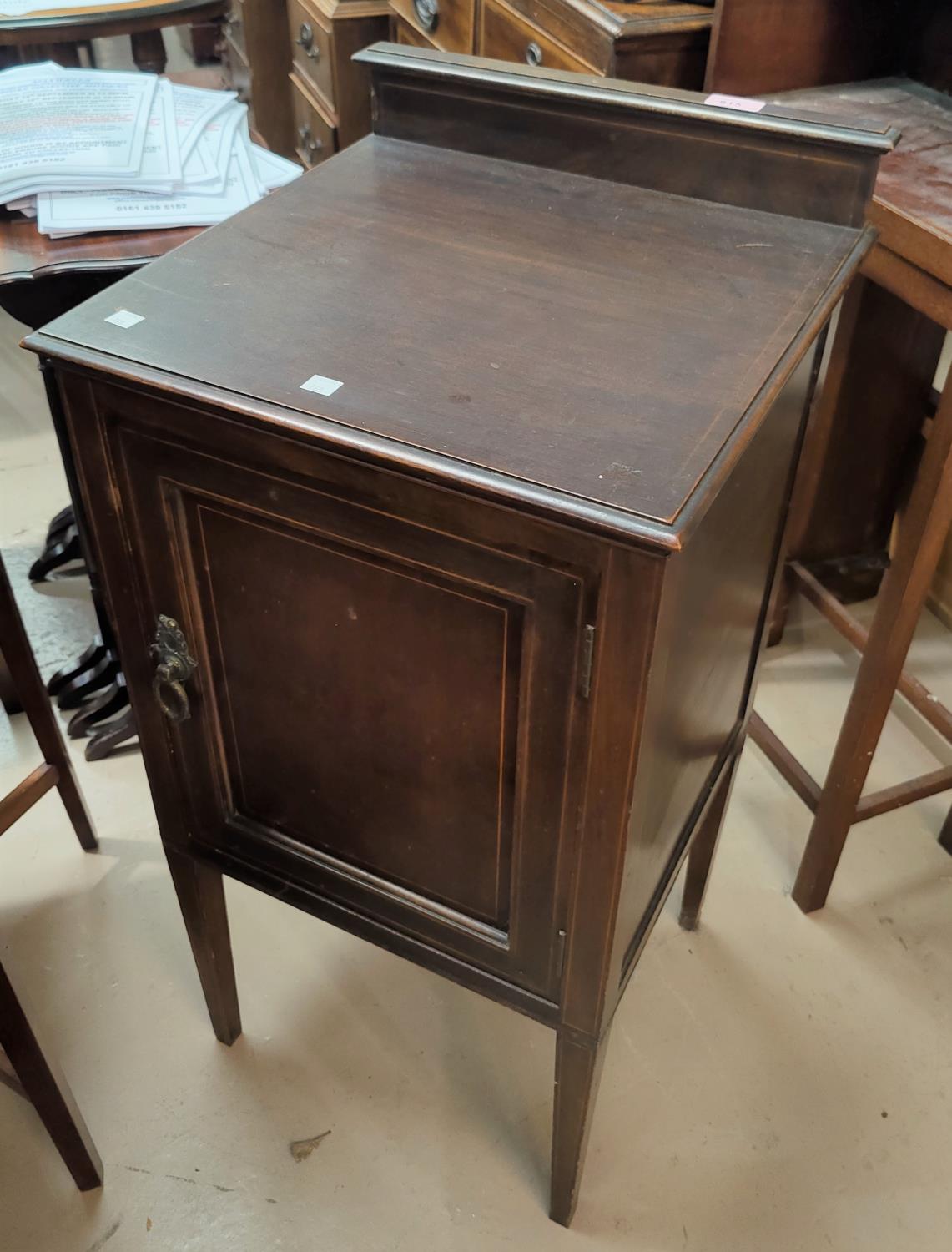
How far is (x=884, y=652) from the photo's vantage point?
1.27 meters

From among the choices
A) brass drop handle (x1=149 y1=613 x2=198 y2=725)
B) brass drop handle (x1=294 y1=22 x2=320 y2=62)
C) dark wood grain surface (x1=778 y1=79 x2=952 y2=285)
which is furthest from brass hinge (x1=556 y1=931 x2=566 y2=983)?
brass drop handle (x1=294 y1=22 x2=320 y2=62)

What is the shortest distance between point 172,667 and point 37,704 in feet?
1.92

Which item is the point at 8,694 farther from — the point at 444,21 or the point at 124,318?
the point at 444,21

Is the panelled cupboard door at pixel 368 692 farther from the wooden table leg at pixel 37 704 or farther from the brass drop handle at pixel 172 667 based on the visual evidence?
the wooden table leg at pixel 37 704

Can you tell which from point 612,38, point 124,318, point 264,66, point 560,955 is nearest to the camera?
point 124,318

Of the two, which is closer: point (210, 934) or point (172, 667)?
point (172, 667)

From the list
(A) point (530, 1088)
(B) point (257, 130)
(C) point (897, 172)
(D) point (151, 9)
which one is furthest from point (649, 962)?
(B) point (257, 130)

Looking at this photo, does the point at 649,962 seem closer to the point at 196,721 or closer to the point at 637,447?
the point at 196,721

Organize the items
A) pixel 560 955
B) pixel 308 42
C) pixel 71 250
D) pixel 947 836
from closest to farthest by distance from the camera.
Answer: pixel 560 955
pixel 71 250
pixel 947 836
pixel 308 42

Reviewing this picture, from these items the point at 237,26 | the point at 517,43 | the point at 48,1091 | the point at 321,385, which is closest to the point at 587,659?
the point at 321,385

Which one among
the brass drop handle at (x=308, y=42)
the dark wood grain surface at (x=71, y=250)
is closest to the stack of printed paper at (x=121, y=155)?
the dark wood grain surface at (x=71, y=250)

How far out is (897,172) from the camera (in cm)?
109

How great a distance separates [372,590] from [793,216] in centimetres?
52

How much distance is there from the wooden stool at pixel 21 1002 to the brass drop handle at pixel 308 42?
127 centimetres
